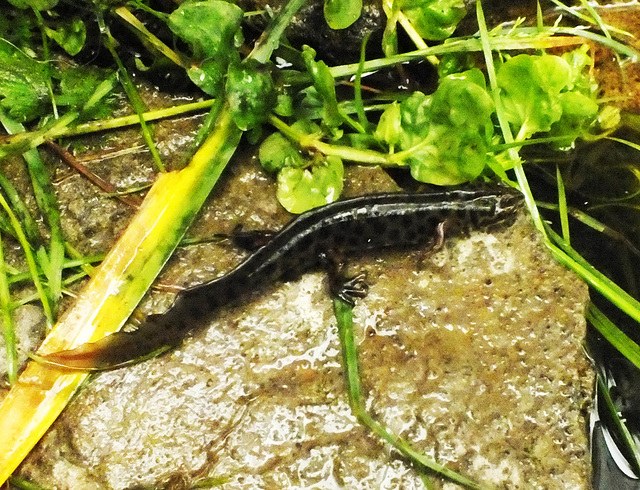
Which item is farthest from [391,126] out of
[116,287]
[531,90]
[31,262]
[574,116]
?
[31,262]

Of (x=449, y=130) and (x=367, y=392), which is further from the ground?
(x=449, y=130)

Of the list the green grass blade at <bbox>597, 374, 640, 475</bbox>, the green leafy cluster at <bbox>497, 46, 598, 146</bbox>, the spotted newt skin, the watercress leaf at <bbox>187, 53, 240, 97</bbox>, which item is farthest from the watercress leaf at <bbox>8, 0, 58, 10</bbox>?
the green grass blade at <bbox>597, 374, 640, 475</bbox>

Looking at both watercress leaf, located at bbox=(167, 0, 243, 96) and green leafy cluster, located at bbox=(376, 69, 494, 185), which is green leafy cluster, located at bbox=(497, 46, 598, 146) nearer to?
green leafy cluster, located at bbox=(376, 69, 494, 185)

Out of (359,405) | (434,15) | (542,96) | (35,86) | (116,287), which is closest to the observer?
(359,405)

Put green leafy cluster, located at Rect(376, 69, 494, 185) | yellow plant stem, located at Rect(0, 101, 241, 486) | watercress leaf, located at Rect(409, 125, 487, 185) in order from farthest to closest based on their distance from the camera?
watercress leaf, located at Rect(409, 125, 487, 185), green leafy cluster, located at Rect(376, 69, 494, 185), yellow plant stem, located at Rect(0, 101, 241, 486)

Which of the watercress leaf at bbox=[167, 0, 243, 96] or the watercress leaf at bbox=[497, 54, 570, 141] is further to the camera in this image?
the watercress leaf at bbox=[497, 54, 570, 141]

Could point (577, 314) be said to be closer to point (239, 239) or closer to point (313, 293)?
point (313, 293)

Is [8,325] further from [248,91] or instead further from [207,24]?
[207,24]

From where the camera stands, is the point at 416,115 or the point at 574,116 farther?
the point at 574,116
